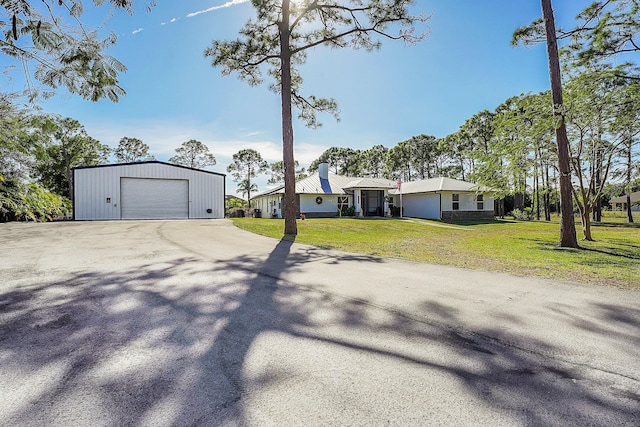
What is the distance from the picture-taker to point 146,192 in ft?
74.1

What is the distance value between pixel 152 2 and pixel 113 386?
16.8ft

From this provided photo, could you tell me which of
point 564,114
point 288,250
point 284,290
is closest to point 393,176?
point 564,114

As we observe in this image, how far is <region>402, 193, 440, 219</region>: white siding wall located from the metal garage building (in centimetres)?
1735

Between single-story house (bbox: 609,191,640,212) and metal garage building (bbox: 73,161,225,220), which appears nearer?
metal garage building (bbox: 73,161,225,220)

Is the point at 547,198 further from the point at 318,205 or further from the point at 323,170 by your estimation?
the point at 318,205

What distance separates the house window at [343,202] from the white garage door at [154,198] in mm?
12648

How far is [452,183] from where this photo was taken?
1076 inches

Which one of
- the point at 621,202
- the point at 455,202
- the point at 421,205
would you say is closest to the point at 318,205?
the point at 421,205

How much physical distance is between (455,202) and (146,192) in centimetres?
2525

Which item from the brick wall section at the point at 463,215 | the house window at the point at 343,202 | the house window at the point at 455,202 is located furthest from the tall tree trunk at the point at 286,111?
the house window at the point at 455,202

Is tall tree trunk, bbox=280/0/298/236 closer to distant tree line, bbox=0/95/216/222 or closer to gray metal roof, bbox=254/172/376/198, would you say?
distant tree line, bbox=0/95/216/222

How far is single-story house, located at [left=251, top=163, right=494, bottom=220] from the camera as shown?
85.1 feet

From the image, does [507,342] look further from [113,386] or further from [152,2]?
[152,2]

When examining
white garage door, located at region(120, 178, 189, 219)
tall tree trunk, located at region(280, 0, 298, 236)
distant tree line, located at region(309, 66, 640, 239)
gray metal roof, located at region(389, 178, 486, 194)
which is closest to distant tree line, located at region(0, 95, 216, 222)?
tall tree trunk, located at region(280, 0, 298, 236)
